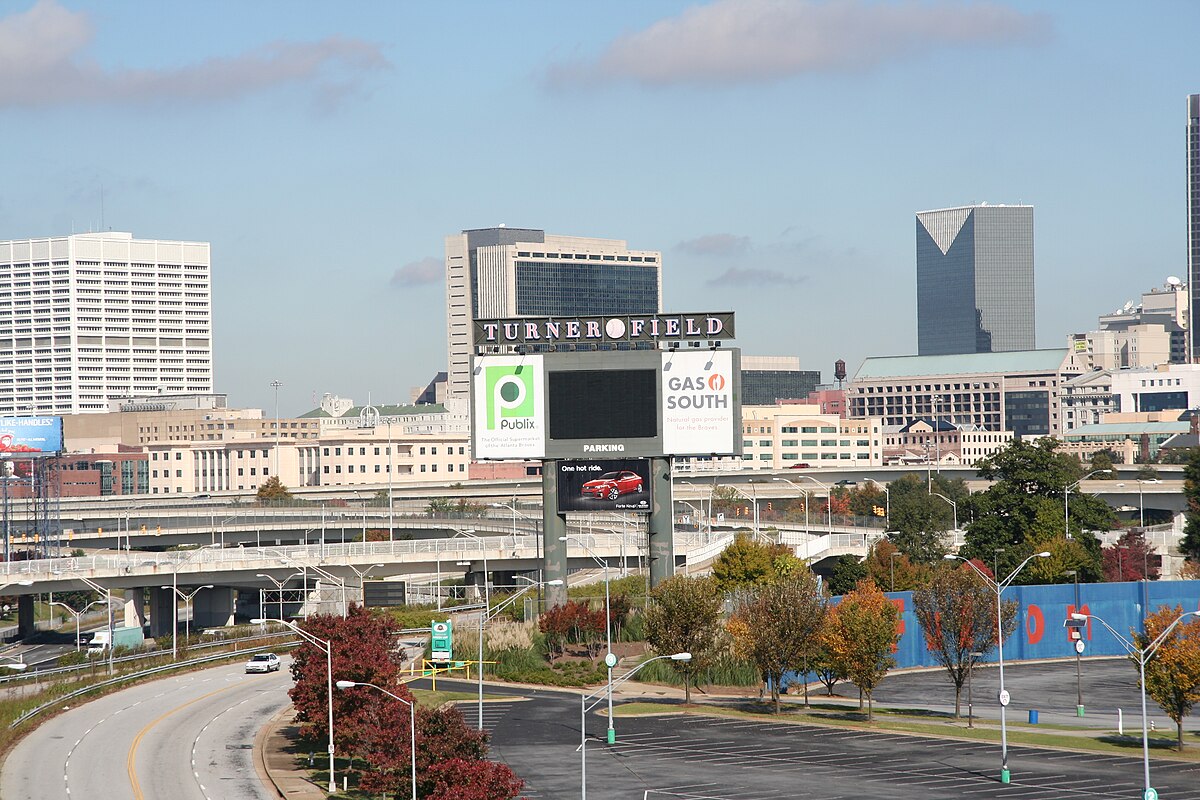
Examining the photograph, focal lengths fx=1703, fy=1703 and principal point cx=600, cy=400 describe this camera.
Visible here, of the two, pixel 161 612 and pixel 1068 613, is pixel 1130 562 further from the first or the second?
pixel 161 612

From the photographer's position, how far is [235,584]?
470 feet

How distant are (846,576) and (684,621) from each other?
3777cm

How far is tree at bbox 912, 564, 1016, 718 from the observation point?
84.1 meters

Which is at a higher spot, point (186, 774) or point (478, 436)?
point (478, 436)

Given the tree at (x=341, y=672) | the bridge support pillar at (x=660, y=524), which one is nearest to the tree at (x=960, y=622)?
the bridge support pillar at (x=660, y=524)

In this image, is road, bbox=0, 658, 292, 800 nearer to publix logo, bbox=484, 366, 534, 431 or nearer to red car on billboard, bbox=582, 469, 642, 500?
publix logo, bbox=484, 366, 534, 431

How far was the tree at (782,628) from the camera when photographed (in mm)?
84812

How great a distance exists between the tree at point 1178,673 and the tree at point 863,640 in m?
13.2

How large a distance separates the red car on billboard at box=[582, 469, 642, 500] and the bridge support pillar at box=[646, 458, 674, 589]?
1.16 m

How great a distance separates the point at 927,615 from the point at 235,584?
73.8m

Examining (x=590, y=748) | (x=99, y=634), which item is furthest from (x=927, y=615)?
(x=99, y=634)

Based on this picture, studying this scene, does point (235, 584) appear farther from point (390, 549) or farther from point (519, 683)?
point (519, 683)

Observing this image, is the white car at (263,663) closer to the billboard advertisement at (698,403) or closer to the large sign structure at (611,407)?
the large sign structure at (611,407)

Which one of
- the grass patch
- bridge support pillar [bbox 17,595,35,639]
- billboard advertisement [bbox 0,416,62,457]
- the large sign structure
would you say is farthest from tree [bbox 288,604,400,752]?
billboard advertisement [bbox 0,416,62,457]
